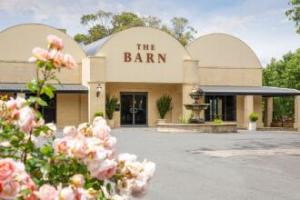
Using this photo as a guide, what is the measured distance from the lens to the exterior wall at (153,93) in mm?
34016

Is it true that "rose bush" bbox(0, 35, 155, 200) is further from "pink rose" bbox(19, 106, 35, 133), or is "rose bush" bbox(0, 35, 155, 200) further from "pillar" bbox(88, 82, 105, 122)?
"pillar" bbox(88, 82, 105, 122)

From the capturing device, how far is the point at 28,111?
283 cm

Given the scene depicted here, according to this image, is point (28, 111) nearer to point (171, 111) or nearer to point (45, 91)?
point (45, 91)

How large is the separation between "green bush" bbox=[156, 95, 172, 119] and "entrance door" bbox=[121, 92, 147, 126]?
0.95m

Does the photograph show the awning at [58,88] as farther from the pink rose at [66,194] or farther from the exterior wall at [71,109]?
the pink rose at [66,194]

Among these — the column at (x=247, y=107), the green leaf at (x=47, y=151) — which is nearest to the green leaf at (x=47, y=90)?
the green leaf at (x=47, y=151)

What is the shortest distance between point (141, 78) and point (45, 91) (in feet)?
98.9

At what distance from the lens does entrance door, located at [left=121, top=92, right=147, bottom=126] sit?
34.3 m

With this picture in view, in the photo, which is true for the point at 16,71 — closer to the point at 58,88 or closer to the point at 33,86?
the point at 58,88

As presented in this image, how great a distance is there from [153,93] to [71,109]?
17.1 feet

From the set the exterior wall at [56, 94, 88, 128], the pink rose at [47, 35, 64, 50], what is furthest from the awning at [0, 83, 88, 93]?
the pink rose at [47, 35, 64, 50]

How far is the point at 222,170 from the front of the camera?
12.2 metres

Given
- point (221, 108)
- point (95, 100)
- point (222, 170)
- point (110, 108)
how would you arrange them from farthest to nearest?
point (221, 108), point (110, 108), point (95, 100), point (222, 170)

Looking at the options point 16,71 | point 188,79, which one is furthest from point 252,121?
point 16,71
